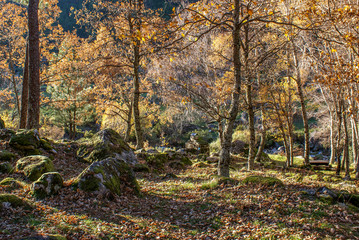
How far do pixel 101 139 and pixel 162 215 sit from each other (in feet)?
21.0

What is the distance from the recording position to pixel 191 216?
578cm

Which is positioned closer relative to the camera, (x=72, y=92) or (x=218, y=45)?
(x=218, y=45)

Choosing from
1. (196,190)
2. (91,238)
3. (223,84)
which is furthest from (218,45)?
(91,238)

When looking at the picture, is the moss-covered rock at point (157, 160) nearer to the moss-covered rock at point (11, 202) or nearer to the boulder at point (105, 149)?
the boulder at point (105, 149)

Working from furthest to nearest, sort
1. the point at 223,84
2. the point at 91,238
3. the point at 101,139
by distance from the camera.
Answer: the point at 223,84 < the point at 101,139 < the point at 91,238

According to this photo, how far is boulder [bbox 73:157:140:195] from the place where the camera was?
20.4ft

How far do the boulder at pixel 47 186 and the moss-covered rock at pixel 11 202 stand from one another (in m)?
0.62

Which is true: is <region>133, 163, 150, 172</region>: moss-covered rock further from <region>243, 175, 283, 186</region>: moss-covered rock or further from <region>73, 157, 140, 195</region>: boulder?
<region>243, 175, 283, 186</region>: moss-covered rock

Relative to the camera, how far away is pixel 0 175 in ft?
22.9

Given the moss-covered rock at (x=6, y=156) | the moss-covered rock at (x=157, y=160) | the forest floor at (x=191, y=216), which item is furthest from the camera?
the moss-covered rock at (x=157, y=160)

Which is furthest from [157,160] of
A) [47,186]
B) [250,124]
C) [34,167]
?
[47,186]

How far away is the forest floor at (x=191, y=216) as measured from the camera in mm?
4352

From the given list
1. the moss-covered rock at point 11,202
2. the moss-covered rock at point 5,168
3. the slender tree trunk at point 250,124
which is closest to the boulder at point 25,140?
the moss-covered rock at point 5,168

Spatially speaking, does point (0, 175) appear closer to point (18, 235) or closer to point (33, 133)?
point (33, 133)
